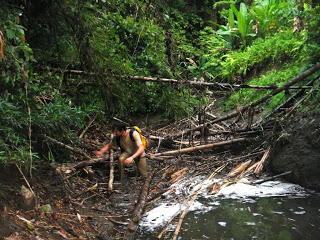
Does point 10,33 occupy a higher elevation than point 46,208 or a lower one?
higher

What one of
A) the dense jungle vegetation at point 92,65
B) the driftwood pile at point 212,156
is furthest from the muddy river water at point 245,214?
the dense jungle vegetation at point 92,65

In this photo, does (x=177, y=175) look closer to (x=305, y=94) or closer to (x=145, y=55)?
(x=305, y=94)

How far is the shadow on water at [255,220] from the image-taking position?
342 centimetres

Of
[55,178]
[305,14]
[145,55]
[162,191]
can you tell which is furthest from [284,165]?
[145,55]

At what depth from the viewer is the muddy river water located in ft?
11.4

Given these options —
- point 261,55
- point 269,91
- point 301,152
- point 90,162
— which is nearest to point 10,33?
→ point 90,162

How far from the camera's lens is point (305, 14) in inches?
238

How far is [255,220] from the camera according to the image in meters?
3.78

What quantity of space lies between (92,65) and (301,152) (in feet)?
13.1

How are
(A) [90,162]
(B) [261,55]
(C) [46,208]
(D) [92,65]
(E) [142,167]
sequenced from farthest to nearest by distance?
(B) [261,55] → (D) [92,65] → (E) [142,167] → (A) [90,162] → (C) [46,208]

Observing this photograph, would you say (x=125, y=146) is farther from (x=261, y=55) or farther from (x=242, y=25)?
(x=242, y=25)

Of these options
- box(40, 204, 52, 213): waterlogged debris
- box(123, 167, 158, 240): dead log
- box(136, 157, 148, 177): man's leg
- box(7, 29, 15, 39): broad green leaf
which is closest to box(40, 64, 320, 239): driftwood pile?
box(123, 167, 158, 240): dead log

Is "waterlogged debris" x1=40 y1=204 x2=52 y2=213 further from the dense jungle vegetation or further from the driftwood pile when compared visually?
the driftwood pile

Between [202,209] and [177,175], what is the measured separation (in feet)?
5.07
